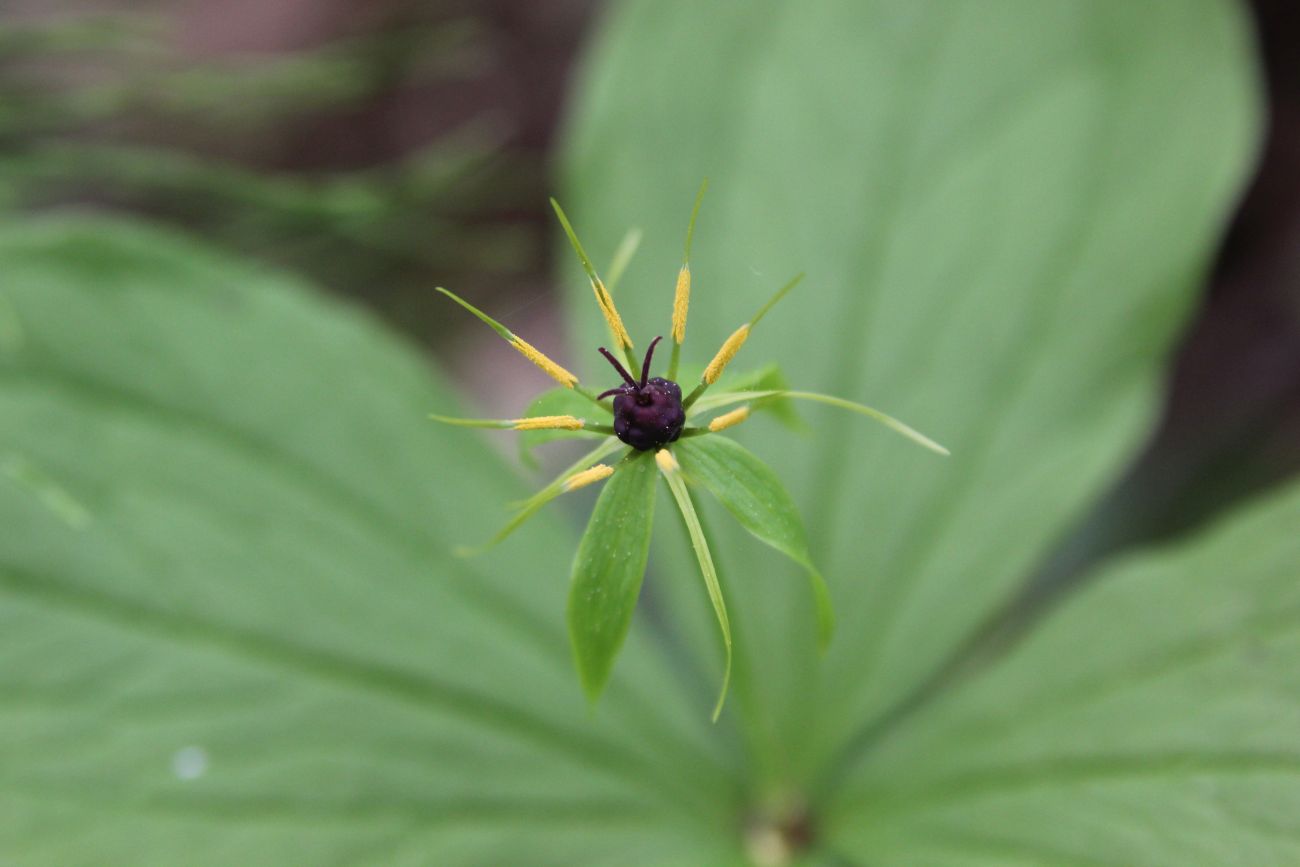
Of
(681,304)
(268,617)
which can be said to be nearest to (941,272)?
(681,304)

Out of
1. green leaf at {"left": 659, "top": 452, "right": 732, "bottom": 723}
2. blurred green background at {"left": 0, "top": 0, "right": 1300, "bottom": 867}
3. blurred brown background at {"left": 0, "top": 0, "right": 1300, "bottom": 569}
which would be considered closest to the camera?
green leaf at {"left": 659, "top": 452, "right": 732, "bottom": 723}

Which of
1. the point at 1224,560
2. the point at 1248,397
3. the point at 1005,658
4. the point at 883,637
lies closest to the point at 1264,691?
the point at 1224,560

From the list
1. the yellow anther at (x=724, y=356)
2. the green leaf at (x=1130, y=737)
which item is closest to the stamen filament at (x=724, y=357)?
the yellow anther at (x=724, y=356)

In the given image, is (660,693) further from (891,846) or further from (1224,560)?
(1224,560)

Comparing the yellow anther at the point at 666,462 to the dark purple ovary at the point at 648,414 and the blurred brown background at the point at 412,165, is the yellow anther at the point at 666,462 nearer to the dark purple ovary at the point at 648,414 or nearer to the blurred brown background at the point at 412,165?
the dark purple ovary at the point at 648,414

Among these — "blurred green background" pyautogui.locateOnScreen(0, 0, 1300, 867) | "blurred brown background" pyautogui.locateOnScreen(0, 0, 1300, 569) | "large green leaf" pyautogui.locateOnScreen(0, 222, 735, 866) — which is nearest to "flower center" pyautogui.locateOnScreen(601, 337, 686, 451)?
"blurred green background" pyautogui.locateOnScreen(0, 0, 1300, 867)

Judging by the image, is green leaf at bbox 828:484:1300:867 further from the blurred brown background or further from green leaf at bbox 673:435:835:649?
the blurred brown background

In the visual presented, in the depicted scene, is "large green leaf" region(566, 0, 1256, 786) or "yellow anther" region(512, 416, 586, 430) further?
"large green leaf" region(566, 0, 1256, 786)
